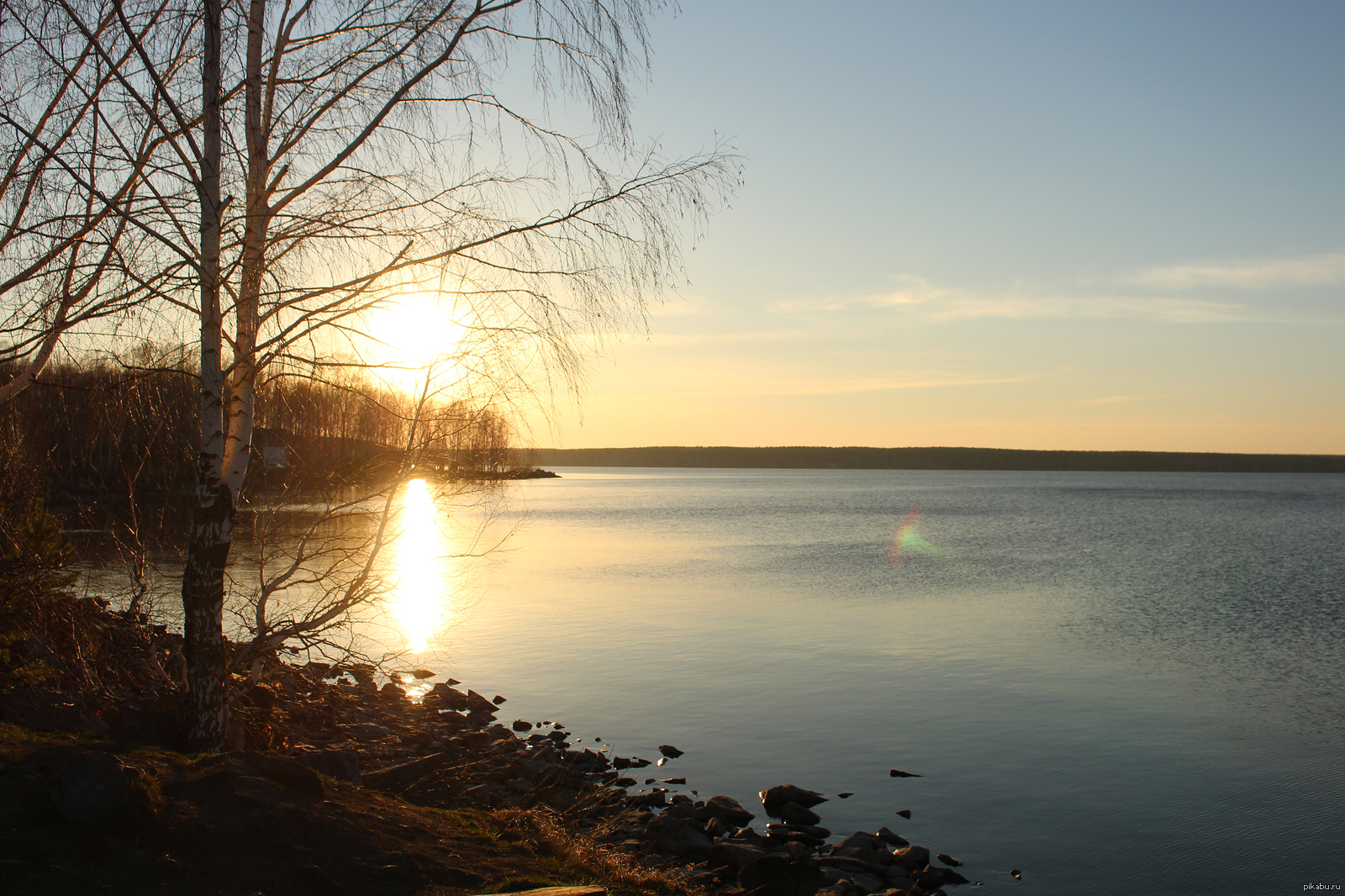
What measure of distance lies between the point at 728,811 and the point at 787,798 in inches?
38.2

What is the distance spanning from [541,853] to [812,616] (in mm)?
18822

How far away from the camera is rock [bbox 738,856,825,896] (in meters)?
8.38

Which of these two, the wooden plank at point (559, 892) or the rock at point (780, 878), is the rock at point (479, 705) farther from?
the wooden plank at point (559, 892)

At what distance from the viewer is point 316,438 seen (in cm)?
825

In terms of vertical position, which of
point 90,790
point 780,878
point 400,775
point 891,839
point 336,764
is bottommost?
point 891,839

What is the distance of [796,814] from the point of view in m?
10.6

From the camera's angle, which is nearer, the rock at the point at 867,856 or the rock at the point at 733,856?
the rock at the point at 733,856

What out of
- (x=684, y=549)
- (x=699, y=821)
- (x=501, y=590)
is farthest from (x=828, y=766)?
(x=684, y=549)

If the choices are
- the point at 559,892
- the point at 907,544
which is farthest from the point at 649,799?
the point at 907,544

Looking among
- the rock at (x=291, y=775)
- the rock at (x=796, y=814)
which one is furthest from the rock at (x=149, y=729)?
the rock at (x=796, y=814)

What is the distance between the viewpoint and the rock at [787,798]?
430 inches

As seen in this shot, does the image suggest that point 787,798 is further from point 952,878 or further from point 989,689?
point 989,689

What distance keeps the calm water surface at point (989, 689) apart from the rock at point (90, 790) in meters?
7.53

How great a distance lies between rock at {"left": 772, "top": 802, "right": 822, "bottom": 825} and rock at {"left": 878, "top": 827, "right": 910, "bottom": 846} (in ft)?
2.77
